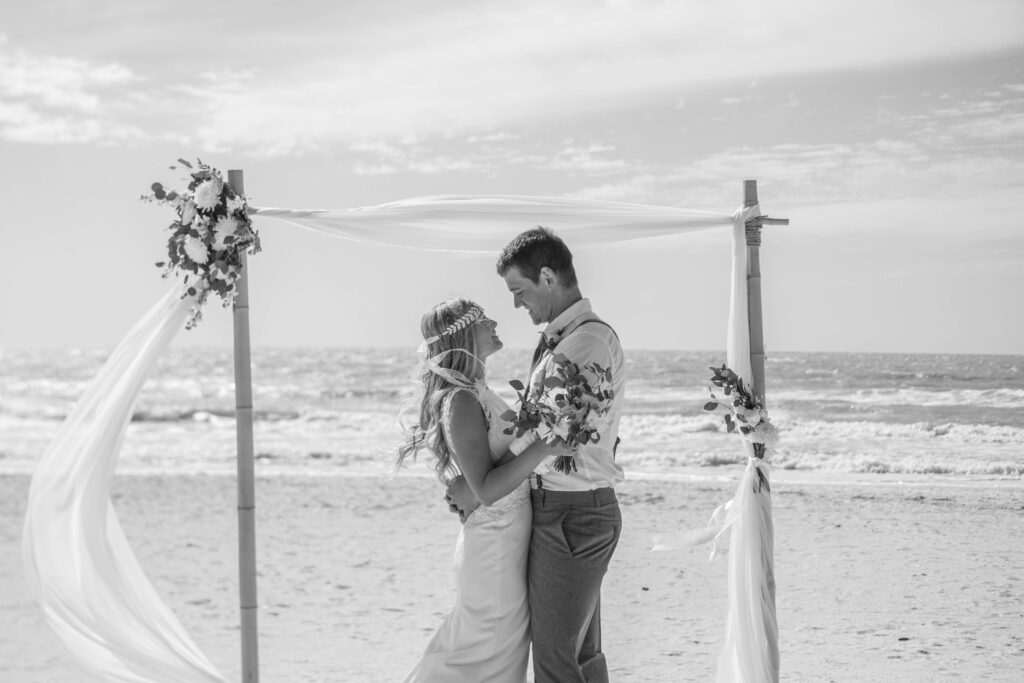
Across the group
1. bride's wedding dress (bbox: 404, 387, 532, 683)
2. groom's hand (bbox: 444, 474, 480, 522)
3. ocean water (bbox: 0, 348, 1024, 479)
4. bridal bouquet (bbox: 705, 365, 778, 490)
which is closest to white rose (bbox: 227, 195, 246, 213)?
ocean water (bbox: 0, 348, 1024, 479)

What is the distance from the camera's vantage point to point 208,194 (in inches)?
150

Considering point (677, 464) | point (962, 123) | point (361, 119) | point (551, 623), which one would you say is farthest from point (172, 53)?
point (551, 623)

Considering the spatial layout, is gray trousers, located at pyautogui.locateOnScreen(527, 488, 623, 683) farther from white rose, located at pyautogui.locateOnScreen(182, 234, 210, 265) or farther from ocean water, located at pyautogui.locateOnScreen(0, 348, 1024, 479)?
white rose, located at pyautogui.locateOnScreen(182, 234, 210, 265)

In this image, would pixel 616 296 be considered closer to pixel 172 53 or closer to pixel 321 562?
pixel 321 562

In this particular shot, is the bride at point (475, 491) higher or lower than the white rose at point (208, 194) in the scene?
lower

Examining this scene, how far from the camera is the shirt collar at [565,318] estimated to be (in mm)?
3182

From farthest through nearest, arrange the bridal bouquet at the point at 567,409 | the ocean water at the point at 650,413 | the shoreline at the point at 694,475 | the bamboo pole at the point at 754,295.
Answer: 1. the shoreline at the point at 694,475
2. the ocean water at the point at 650,413
3. the bamboo pole at the point at 754,295
4. the bridal bouquet at the point at 567,409

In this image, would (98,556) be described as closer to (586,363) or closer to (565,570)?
(565,570)

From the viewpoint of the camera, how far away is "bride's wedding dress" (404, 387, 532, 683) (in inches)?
127

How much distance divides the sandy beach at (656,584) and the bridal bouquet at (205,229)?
1917mm

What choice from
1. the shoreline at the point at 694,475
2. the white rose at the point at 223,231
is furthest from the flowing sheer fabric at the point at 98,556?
the shoreline at the point at 694,475

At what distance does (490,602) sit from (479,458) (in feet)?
1.70

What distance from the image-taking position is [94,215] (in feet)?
111

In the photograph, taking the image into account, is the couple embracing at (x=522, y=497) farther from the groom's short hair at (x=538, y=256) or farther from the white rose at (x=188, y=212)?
the white rose at (x=188, y=212)
